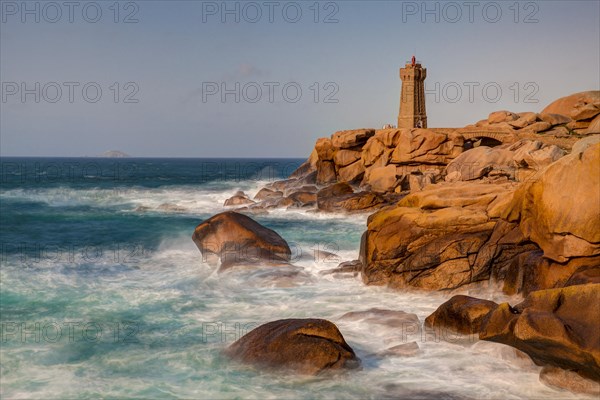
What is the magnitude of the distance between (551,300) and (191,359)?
6.58 metres

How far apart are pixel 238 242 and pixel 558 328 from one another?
12.6 m

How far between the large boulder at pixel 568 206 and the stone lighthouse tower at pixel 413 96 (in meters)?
44.1

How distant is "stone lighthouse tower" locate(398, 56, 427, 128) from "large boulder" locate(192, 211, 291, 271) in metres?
39.0

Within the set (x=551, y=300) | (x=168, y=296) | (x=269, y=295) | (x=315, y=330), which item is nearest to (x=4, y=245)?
(x=168, y=296)

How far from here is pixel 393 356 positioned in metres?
10.4

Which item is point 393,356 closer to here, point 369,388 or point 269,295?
point 369,388

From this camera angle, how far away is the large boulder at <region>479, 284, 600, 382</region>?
7938 millimetres

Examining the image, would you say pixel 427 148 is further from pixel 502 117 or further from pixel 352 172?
pixel 502 117

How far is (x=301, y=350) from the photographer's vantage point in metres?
9.54

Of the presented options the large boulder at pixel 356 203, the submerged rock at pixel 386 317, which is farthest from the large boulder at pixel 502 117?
the submerged rock at pixel 386 317

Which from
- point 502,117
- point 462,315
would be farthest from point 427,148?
point 462,315

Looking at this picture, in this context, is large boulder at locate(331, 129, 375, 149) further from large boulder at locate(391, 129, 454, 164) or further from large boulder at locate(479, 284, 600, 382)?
large boulder at locate(479, 284, 600, 382)

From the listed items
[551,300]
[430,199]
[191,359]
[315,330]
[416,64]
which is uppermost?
[416,64]

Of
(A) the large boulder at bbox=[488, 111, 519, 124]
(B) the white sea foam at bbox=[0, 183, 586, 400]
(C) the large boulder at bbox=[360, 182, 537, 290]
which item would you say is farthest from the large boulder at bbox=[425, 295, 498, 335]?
(A) the large boulder at bbox=[488, 111, 519, 124]
